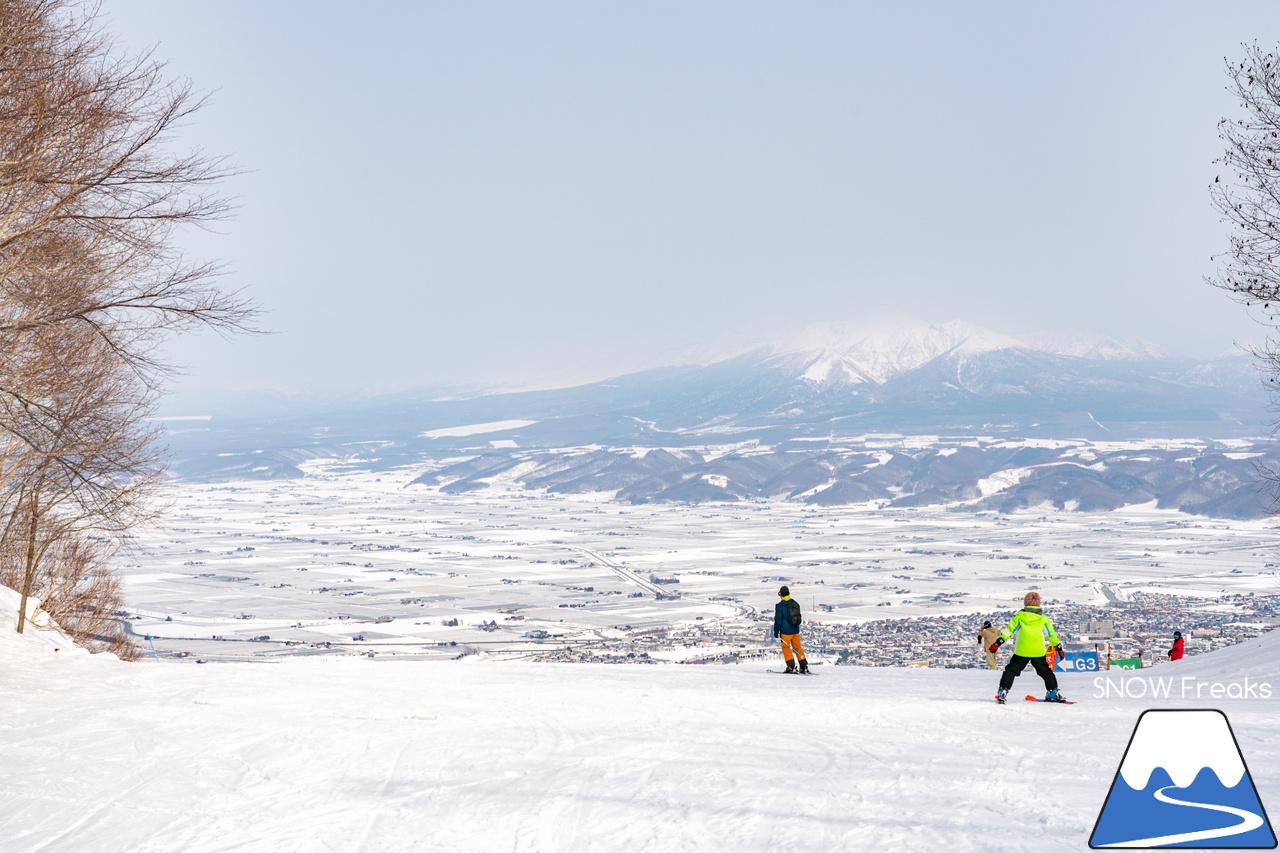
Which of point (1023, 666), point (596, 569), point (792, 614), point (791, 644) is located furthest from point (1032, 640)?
point (596, 569)

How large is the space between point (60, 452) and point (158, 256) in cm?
352

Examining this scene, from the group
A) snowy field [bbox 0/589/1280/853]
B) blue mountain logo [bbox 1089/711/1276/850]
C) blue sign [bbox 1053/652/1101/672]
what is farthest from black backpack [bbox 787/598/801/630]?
blue mountain logo [bbox 1089/711/1276/850]

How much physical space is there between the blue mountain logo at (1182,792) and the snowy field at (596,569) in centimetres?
2155

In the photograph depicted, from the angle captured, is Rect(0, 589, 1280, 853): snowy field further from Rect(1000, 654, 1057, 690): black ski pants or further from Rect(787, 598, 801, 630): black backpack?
Rect(787, 598, 801, 630): black backpack

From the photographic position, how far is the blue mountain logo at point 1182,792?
15.7 ft

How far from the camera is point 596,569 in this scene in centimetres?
8144

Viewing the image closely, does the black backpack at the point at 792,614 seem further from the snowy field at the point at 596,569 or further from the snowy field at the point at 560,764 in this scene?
the snowy field at the point at 596,569

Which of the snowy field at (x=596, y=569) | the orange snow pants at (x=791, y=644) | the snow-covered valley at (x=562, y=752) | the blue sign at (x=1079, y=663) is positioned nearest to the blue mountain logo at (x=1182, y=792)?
the snow-covered valley at (x=562, y=752)

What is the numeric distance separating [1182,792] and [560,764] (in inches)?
191

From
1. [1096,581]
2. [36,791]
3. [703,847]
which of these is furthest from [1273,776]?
[1096,581]

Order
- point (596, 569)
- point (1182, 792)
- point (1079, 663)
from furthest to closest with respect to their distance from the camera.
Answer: point (596, 569)
point (1079, 663)
point (1182, 792)

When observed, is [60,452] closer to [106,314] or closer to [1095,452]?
[106,314]

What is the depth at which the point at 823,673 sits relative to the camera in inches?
595

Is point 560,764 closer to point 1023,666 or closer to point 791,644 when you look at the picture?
point 1023,666
